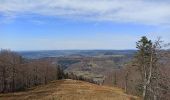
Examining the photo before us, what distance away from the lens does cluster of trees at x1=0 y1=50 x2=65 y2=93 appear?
107 metres

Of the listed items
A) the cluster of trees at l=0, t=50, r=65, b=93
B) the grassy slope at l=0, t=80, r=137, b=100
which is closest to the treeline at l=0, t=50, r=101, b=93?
the cluster of trees at l=0, t=50, r=65, b=93

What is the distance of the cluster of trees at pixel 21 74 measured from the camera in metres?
107

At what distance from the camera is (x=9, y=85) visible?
11544cm

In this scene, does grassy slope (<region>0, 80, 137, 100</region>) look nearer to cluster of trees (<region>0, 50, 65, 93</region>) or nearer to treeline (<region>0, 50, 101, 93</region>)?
treeline (<region>0, 50, 101, 93</region>)

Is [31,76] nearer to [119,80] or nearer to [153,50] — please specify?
[119,80]

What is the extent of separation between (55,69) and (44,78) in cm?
1355

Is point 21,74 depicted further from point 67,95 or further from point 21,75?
point 67,95

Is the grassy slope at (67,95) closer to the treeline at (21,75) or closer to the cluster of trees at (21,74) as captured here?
the treeline at (21,75)

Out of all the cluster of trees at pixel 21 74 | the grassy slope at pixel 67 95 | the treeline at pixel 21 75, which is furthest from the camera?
the cluster of trees at pixel 21 74

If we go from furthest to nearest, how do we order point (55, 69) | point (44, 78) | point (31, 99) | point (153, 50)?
1. point (55, 69)
2. point (44, 78)
3. point (31, 99)
4. point (153, 50)

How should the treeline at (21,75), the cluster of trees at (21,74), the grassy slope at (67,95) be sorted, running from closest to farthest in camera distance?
the grassy slope at (67,95), the treeline at (21,75), the cluster of trees at (21,74)

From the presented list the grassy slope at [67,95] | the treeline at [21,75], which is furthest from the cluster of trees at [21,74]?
the grassy slope at [67,95]

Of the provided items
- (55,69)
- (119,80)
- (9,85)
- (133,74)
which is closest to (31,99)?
(9,85)

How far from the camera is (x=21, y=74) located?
126375 mm
